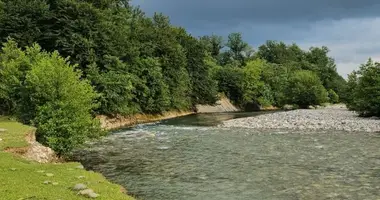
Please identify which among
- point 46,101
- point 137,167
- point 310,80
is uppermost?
point 310,80

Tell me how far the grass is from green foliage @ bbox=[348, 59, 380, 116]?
44173 millimetres

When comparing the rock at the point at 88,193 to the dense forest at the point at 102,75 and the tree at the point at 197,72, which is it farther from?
the tree at the point at 197,72

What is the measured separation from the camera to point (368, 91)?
53562 mm

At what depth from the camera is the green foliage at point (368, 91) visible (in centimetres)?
5203

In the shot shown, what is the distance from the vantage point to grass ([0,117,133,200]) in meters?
13.5

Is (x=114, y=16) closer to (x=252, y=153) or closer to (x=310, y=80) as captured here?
(x=252, y=153)

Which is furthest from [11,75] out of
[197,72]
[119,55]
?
[197,72]

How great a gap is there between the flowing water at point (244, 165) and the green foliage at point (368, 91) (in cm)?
1823

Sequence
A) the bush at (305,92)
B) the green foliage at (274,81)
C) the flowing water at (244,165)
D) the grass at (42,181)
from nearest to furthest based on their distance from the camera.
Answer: the grass at (42,181) < the flowing water at (244,165) < the bush at (305,92) < the green foliage at (274,81)

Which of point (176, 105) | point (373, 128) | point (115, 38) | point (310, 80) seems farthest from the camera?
point (310, 80)

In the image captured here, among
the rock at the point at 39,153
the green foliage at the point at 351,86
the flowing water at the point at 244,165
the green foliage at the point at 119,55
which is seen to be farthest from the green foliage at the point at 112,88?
the green foliage at the point at 351,86

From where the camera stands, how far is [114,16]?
62.8 metres

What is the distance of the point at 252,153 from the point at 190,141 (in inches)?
325

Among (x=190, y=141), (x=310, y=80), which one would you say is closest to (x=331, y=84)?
(x=310, y=80)
